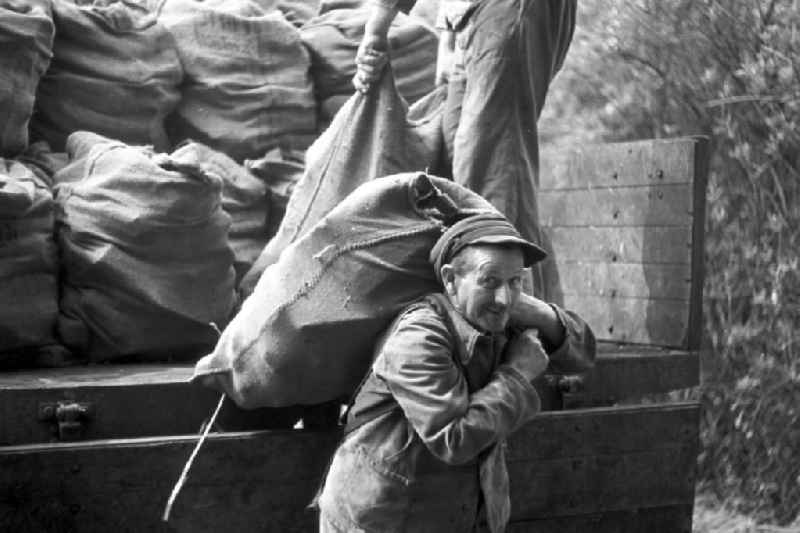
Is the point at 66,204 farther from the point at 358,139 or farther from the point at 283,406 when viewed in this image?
the point at 283,406

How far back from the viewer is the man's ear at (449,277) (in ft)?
11.1

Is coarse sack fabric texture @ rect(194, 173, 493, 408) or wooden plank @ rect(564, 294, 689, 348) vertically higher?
coarse sack fabric texture @ rect(194, 173, 493, 408)

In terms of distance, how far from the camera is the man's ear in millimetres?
3389

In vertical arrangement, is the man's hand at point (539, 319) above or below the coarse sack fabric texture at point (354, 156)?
below

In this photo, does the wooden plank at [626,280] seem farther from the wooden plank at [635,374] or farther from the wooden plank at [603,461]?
the wooden plank at [603,461]

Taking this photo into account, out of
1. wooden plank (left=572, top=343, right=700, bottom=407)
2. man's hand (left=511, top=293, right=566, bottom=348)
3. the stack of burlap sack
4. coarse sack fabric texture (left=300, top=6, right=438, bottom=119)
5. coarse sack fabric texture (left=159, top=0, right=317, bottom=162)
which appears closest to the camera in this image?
man's hand (left=511, top=293, right=566, bottom=348)

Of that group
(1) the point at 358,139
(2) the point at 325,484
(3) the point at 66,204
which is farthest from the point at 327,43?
(2) the point at 325,484

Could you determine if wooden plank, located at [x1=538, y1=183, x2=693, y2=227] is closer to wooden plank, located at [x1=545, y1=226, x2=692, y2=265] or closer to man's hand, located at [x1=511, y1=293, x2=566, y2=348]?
wooden plank, located at [x1=545, y1=226, x2=692, y2=265]

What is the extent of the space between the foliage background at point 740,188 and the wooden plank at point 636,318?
1.26m

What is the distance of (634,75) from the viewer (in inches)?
293

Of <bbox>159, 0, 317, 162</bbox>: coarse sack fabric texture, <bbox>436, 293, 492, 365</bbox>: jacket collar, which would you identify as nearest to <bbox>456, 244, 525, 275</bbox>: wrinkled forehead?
<bbox>436, 293, 492, 365</bbox>: jacket collar

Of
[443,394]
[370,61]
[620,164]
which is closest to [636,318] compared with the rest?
[620,164]

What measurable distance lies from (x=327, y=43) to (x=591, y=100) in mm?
2201

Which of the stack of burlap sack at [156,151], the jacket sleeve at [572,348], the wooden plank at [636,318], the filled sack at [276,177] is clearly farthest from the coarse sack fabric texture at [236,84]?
the jacket sleeve at [572,348]
